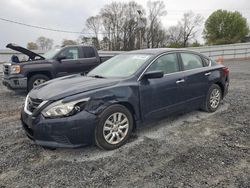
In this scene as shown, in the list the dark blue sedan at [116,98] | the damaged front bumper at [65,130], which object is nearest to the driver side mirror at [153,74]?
the dark blue sedan at [116,98]

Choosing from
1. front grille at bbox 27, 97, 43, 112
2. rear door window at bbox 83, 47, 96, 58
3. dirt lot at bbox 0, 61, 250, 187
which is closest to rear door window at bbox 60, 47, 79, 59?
rear door window at bbox 83, 47, 96, 58

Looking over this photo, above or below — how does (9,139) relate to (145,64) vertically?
below

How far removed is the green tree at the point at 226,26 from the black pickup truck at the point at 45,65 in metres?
54.9

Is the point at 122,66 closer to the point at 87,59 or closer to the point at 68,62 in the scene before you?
the point at 68,62

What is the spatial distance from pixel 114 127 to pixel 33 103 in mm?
1274

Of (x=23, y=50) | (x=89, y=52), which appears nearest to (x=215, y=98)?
(x=89, y=52)

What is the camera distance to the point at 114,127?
367 cm

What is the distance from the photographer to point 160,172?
3.05m

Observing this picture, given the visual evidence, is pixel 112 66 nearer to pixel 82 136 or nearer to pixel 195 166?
pixel 82 136

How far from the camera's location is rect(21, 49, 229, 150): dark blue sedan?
10.8ft

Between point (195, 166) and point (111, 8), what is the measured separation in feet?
196

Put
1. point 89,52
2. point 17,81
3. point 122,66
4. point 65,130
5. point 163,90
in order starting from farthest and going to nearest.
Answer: point 89,52 → point 17,81 → point 122,66 → point 163,90 → point 65,130

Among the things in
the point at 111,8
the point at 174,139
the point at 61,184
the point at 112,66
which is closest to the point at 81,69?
the point at 112,66

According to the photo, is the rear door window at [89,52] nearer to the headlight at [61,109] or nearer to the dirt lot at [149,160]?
the dirt lot at [149,160]
